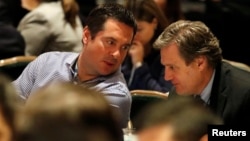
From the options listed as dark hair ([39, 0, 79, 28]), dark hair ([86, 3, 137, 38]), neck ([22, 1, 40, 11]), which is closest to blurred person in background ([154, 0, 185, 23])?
dark hair ([39, 0, 79, 28])

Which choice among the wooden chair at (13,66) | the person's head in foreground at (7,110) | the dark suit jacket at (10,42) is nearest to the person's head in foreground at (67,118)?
the person's head in foreground at (7,110)

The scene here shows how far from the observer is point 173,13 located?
5129 millimetres

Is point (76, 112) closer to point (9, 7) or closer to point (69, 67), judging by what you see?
point (69, 67)

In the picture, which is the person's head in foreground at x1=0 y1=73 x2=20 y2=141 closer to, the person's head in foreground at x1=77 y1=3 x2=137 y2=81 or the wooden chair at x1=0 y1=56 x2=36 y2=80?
the person's head in foreground at x1=77 y1=3 x2=137 y2=81

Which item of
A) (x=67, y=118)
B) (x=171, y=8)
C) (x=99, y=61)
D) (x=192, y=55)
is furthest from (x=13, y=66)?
(x=67, y=118)

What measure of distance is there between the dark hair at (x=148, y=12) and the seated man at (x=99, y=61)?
133 centimetres

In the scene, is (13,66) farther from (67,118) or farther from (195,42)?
(67,118)

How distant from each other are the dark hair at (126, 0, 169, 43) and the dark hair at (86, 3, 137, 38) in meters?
1.30

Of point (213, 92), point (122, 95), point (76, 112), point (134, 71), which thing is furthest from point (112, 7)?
point (76, 112)

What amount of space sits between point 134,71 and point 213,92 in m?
A: 1.48

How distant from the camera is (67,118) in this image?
1.26m

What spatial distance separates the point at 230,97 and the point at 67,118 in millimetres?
1926

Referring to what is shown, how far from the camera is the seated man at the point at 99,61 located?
10.7ft

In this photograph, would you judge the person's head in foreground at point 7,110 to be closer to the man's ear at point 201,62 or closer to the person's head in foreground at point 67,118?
the person's head in foreground at point 67,118
